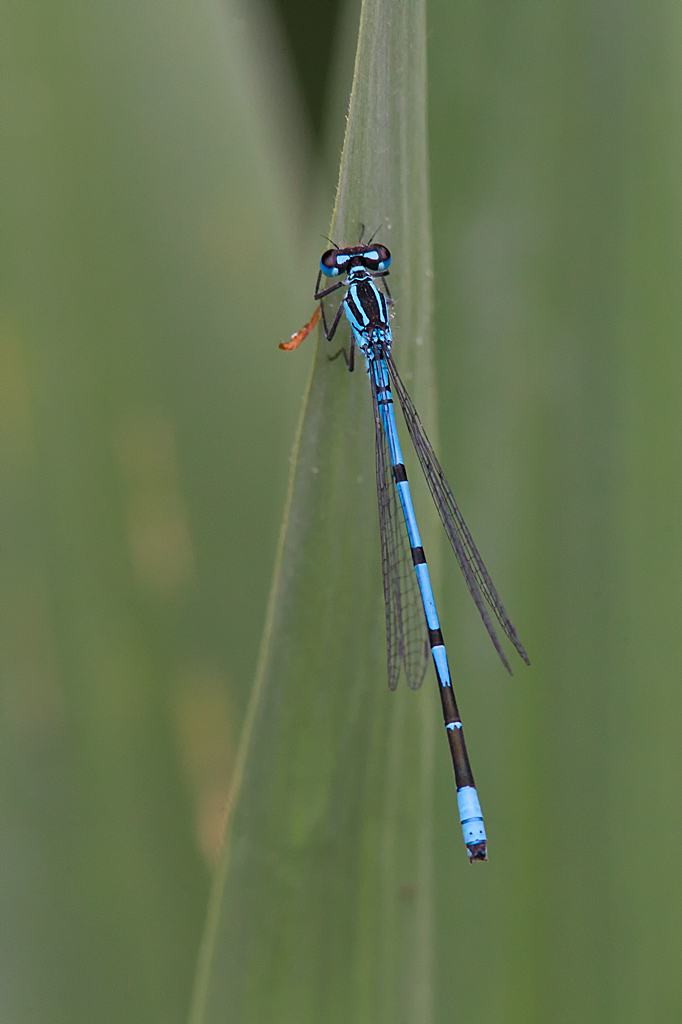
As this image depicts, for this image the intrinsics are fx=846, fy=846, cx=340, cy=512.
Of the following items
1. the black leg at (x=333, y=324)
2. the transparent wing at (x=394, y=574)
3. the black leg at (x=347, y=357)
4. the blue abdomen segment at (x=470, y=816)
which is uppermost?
the black leg at (x=333, y=324)

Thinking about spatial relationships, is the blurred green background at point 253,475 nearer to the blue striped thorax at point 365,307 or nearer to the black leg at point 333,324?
the black leg at point 333,324

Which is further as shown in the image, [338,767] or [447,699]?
[447,699]

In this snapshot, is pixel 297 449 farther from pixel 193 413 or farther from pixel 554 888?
pixel 554 888

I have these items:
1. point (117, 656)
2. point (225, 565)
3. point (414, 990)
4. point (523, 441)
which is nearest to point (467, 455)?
point (523, 441)

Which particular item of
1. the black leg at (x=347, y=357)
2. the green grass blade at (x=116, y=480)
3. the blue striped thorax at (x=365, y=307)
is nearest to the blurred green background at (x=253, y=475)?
the green grass blade at (x=116, y=480)

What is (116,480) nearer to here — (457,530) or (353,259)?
(457,530)

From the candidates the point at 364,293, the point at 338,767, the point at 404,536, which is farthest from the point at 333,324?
the point at 338,767
